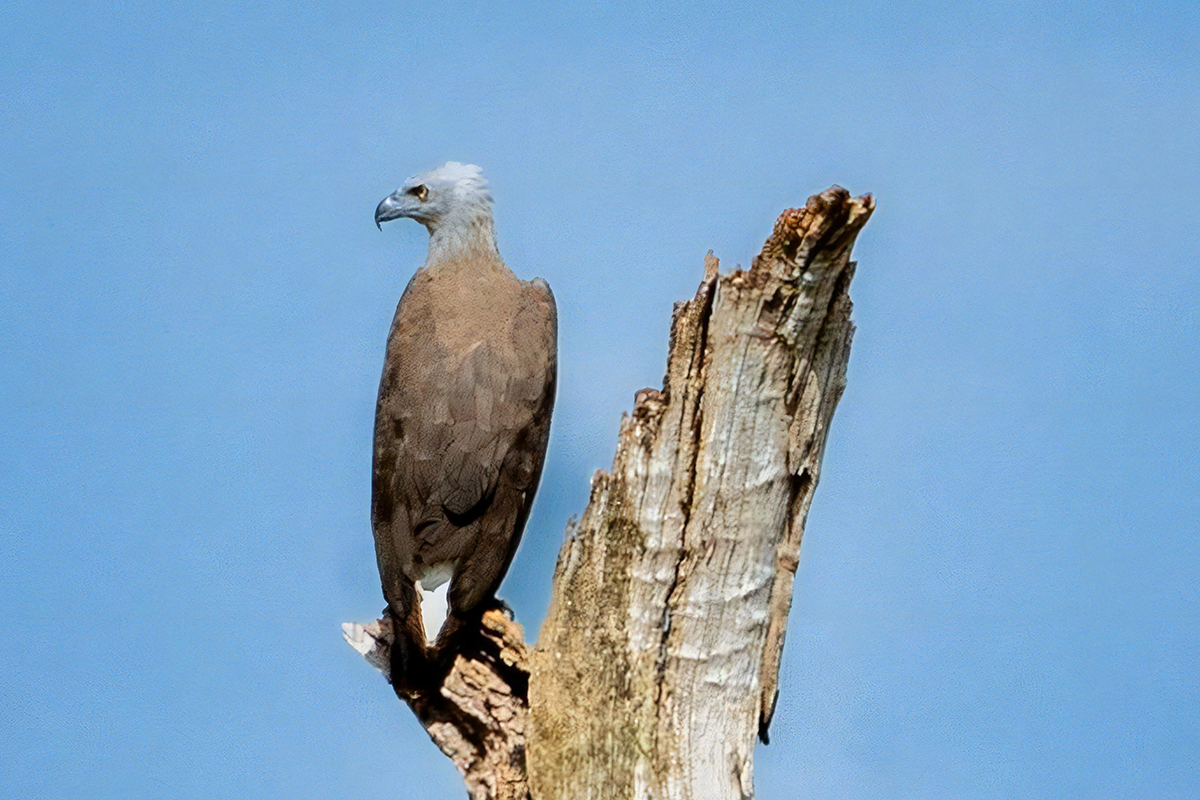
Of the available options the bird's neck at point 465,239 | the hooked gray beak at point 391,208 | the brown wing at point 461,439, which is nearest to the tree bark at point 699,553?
the brown wing at point 461,439

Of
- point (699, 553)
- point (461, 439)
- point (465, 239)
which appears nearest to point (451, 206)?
point (465, 239)

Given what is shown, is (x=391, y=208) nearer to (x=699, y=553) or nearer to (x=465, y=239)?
(x=465, y=239)

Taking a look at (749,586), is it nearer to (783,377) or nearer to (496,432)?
(783,377)

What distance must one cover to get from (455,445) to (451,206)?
0.98 metres

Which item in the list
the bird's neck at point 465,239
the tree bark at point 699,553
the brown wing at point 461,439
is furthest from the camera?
the bird's neck at point 465,239

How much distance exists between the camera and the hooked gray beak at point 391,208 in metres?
4.79

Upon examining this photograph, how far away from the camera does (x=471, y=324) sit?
4379mm

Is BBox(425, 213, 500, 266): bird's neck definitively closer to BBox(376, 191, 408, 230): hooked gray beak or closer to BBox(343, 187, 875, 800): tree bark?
BBox(376, 191, 408, 230): hooked gray beak

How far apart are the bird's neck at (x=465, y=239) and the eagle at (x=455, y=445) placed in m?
0.14

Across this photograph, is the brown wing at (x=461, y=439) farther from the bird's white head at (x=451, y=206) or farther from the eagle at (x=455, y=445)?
the bird's white head at (x=451, y=206)

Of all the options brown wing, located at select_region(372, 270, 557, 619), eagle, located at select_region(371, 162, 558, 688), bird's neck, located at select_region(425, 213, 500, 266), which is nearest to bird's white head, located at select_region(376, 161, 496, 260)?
bird's neck, located at select_region(425, 213, 500, 266)

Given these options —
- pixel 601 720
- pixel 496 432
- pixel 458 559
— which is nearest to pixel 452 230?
pixel 496 432

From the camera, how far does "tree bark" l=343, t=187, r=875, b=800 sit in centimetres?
379

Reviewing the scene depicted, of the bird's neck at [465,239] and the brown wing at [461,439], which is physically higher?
the bird's neck at [465,239]
